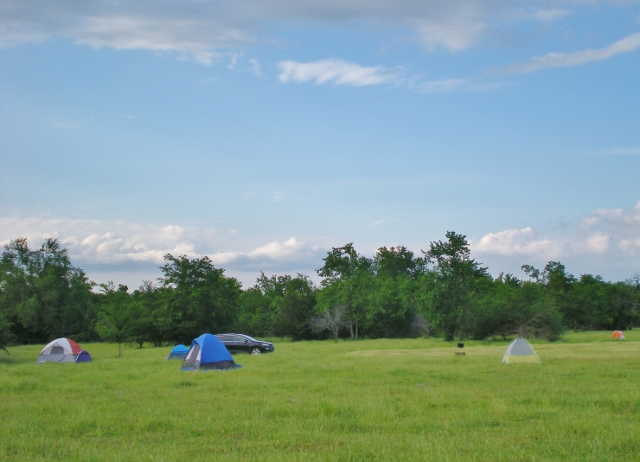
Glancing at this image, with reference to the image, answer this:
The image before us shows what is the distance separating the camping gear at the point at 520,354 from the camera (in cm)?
2314

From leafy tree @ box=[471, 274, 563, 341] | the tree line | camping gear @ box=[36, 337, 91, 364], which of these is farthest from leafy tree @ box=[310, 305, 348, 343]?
camping gear @ box=[36, 337, 91, 364]

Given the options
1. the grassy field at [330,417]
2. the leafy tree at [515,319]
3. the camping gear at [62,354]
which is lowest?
the grassy field at [330,417]

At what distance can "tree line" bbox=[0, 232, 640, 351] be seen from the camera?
4881 centimetres

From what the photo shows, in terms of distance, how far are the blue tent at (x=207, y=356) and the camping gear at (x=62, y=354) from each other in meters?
10.5

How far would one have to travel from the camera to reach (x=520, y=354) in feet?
76.4

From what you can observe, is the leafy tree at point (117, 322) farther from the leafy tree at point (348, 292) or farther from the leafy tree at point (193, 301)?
the leafy tree at point (348, 292)

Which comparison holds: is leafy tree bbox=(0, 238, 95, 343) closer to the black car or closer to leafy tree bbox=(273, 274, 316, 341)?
leafy tree bbox=(273, 274, 316, 341)

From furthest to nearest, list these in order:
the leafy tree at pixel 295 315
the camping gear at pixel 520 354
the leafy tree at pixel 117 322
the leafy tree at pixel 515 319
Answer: the leafy tree at pixel 295 315
the leafy tree at pixel 515 319
the leafy tree at pixel 117 322
the camping gear at pixel 520 354

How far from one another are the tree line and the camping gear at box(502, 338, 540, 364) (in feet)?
80.4

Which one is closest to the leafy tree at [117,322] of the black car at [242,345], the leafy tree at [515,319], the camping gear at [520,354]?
the black car at [242,345]

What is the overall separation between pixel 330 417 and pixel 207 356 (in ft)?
42.4

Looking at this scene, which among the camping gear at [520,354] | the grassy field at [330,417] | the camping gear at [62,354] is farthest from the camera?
the camping gear at [62,354]

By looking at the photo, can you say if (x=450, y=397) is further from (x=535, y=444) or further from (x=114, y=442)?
(x=114, y=442)

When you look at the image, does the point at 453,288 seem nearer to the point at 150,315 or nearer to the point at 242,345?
the point at 242,345
